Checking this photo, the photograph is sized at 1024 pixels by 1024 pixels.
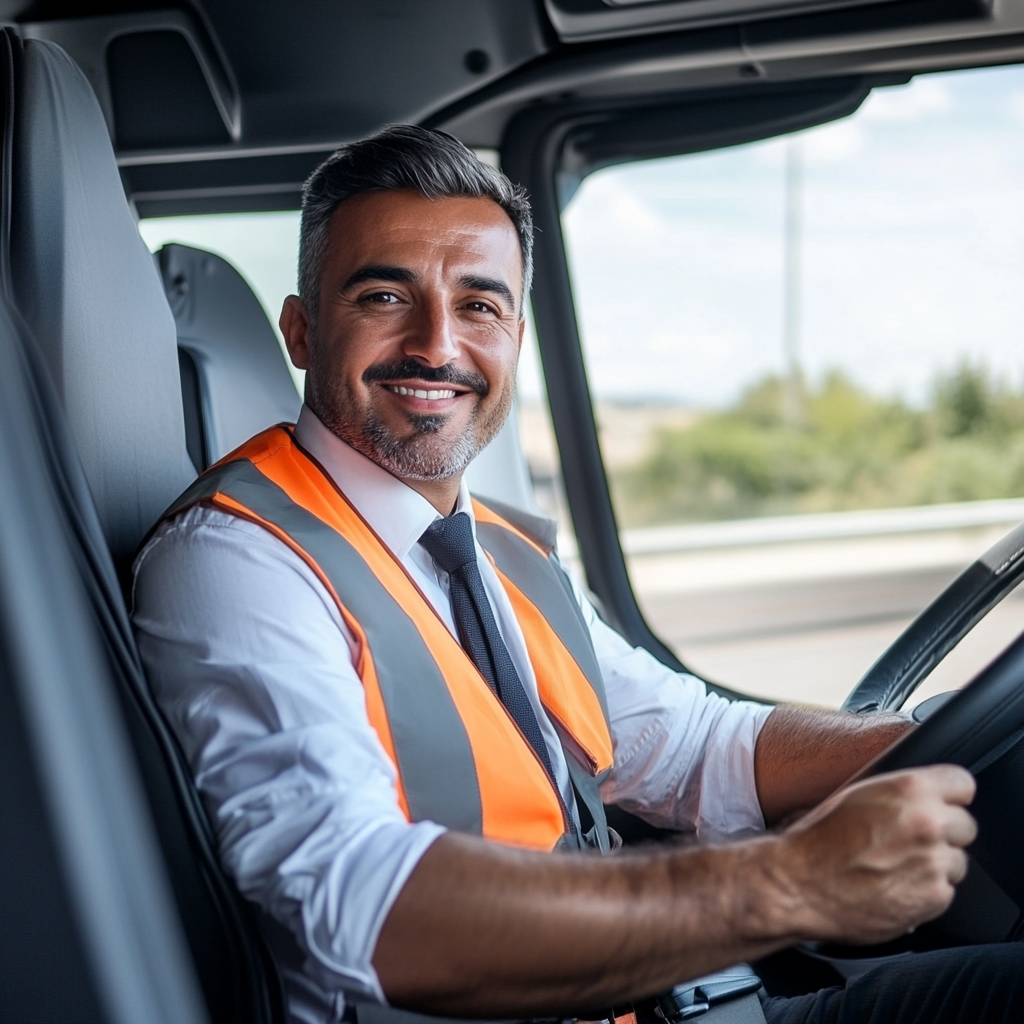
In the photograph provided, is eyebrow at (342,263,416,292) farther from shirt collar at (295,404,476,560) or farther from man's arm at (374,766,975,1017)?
man's arm at (374,766,975,1017)

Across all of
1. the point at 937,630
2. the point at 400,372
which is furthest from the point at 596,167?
the point at 937,630

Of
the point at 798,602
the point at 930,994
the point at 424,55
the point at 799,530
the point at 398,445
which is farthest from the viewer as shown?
the point at 799,530

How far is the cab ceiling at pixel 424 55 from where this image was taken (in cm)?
187

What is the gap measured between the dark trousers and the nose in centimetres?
89

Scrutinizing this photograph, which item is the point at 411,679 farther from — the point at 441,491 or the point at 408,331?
the point at 408,331

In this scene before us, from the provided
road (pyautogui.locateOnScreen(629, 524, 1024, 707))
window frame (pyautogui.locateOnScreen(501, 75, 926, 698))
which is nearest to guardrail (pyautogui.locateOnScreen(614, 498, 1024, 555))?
road (pyautogui.locateOnScreen(629, 524, 1024, 707))

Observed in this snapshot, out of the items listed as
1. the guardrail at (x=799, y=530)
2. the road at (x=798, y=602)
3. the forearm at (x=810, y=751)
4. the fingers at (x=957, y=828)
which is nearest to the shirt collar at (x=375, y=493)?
the forearm at (x=810, y=751)

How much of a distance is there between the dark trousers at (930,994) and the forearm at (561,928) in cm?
42

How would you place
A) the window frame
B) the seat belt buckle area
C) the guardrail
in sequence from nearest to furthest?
1. the seat belt buckle area
2. the window frame
3. the guardrail

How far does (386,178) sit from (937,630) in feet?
3.00

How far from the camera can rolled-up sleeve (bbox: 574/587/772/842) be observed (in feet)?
4.83

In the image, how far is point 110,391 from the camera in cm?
119

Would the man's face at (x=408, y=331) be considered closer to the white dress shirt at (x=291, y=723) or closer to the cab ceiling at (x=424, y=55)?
the white dress shirt at (x=291, y=723)

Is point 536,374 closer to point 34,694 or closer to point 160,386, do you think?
point 160,386
